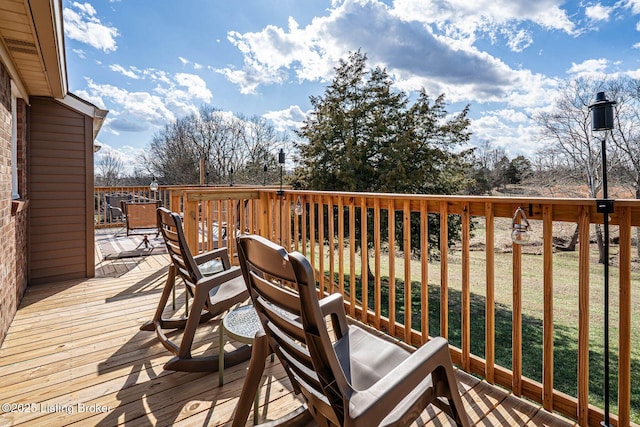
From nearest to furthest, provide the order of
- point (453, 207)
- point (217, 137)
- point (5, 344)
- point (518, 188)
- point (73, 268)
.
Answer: point (453, 207), point (5, 344), point (73, 268), point (518, 188), point (217, 137)

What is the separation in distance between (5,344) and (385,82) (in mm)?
6932

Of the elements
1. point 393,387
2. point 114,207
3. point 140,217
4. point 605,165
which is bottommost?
point 393,387

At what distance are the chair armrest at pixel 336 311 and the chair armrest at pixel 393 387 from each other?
52cm

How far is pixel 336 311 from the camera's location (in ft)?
5.50

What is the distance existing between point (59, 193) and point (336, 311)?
4.48 m

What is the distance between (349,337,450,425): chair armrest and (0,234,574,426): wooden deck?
87 cm

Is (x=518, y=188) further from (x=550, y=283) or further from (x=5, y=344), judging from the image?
(x=5, y=344)

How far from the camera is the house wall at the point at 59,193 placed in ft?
14.1

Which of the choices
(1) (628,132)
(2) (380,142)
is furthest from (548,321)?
(1) (628,132)

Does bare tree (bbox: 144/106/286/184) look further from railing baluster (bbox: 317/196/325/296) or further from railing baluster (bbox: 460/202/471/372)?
railing baluster (bbox: 460/202/471/372)

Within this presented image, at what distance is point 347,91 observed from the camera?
7.05 meters

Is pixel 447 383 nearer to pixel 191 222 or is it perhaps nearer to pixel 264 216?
pixel 264 216

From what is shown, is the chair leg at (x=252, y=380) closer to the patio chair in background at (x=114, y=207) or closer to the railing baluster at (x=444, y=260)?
the railing baluster at (x=444, y=260)

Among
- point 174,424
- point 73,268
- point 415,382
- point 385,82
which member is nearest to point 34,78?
point 73,268
